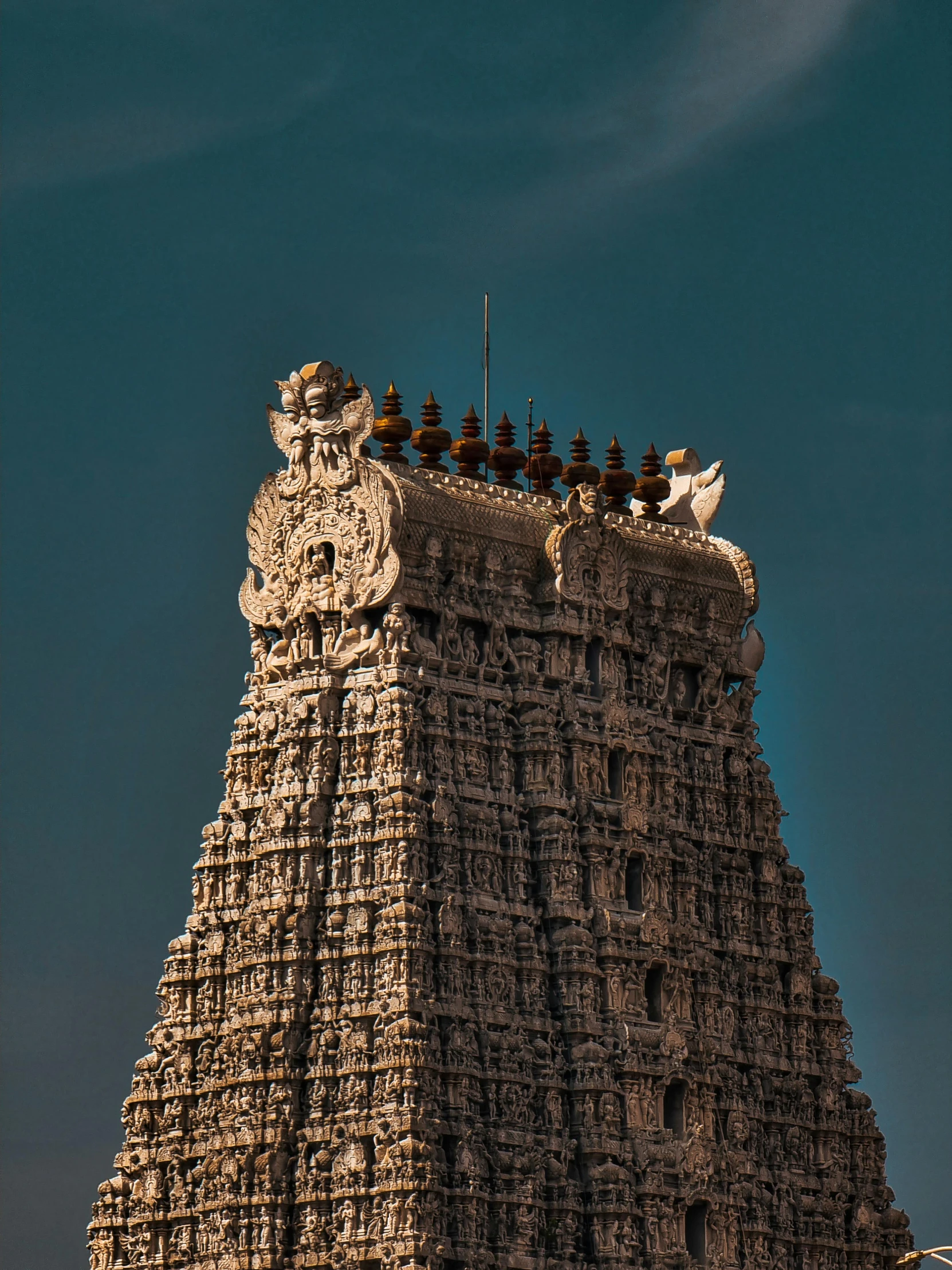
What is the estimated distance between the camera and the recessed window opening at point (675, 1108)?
79.9m

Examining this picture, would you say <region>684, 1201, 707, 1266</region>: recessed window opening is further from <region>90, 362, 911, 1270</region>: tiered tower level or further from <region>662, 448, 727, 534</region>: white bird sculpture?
<region>662, 448, 727, 534</region>: white bird sculpture

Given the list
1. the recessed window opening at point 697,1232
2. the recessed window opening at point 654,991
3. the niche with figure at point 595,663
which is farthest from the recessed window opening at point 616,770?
the recessed window opening at point 697,1232

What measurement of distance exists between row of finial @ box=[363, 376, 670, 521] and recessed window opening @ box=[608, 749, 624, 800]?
5.05 metres

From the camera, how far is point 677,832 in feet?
268

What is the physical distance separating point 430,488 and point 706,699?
8.15 meters

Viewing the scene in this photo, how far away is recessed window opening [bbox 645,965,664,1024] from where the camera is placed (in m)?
80.2

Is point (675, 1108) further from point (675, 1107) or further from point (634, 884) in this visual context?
point (634, 884)

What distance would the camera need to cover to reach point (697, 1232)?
79750 mm

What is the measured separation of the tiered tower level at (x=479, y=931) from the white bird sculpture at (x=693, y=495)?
1.98 meters

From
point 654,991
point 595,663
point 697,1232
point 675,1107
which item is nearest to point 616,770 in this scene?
point 595,663

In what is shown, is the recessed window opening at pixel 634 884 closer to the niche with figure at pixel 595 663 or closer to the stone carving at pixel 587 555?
the niche with figure at pixel 595 663

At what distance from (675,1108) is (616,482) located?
40.9 ft

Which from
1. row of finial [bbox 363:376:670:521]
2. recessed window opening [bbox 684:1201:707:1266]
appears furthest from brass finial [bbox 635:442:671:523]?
recessed window opening [bbox 684:1201:707:1266]

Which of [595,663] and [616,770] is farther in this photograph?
[595,663]
